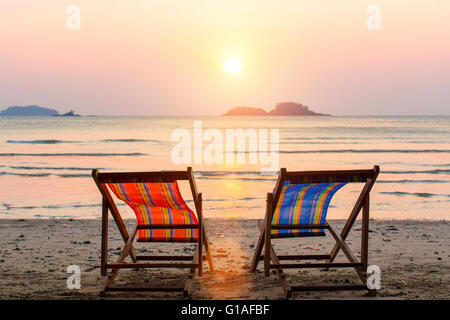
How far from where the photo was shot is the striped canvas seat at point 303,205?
4.26 metres

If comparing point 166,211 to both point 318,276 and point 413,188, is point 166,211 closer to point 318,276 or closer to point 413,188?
point 318,276

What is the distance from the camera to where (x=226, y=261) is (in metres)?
5.19

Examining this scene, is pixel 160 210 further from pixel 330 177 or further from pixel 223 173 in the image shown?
pixel 223 173

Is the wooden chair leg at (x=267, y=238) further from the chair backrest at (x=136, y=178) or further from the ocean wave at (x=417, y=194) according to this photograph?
the ocean wave at (x=417, y=194)

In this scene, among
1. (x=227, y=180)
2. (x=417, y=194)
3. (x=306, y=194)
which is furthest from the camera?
(x=227, y=180)

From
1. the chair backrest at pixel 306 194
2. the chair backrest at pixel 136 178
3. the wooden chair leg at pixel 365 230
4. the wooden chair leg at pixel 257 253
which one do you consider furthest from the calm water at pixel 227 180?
the chair backrest at pixel 136 178

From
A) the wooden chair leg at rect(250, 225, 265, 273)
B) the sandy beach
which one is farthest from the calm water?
the wooden chair leg at rect(250, 225, 265, 273)

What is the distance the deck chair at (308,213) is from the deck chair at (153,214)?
568mm

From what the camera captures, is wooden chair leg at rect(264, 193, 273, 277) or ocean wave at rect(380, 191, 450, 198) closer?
→ wooden chair leg at rect(264, 193, 273, 277)

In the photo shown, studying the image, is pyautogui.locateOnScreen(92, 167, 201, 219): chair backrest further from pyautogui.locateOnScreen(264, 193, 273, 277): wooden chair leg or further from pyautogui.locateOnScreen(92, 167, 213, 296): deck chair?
pyautogui.locateOnScreen(264, 193, 273, 277): wooden chair leg

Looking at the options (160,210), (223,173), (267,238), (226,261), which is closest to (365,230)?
(267,238)

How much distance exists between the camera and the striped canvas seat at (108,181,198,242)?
13.9 feet

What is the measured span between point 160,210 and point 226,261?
3.39ft

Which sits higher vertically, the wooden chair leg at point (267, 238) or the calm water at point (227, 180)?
the wooden chair leg at point (267, 238)
